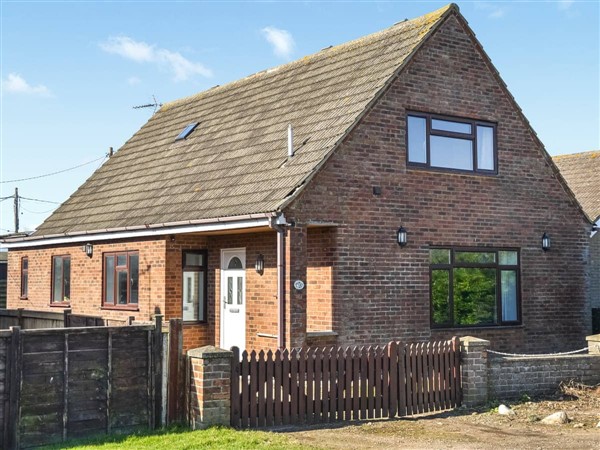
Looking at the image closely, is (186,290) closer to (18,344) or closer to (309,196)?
(309,196)

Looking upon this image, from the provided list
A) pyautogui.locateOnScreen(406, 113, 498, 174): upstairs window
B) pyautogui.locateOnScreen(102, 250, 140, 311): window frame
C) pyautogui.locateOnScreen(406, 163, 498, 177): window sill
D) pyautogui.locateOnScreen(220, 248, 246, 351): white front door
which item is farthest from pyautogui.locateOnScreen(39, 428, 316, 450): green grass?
→ pyautogui.locateOnScreen(102, 250, 140, 311): window frame

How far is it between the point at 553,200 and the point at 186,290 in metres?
8.44

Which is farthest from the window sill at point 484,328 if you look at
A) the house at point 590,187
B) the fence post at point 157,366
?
the fence post at point 157,366

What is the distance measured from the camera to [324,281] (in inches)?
596

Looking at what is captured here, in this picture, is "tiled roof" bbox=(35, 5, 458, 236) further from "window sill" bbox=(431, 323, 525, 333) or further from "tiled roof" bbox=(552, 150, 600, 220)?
"tiled roof" bbox=(552, 150, 600, 220)

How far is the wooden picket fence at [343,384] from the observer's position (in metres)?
11.1

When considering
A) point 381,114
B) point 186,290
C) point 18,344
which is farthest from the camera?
point 186,290

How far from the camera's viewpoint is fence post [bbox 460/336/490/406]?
13.0 m

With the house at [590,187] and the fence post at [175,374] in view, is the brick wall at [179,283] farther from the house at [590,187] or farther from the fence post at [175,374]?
the house at [590,187]

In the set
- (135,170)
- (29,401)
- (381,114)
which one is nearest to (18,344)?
(29,401)

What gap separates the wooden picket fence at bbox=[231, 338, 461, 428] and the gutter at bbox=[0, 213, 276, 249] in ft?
10.6

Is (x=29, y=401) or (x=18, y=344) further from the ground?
(x=18, y=344)

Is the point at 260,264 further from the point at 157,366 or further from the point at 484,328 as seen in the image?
the point at 157,366

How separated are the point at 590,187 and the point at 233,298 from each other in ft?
43.8
